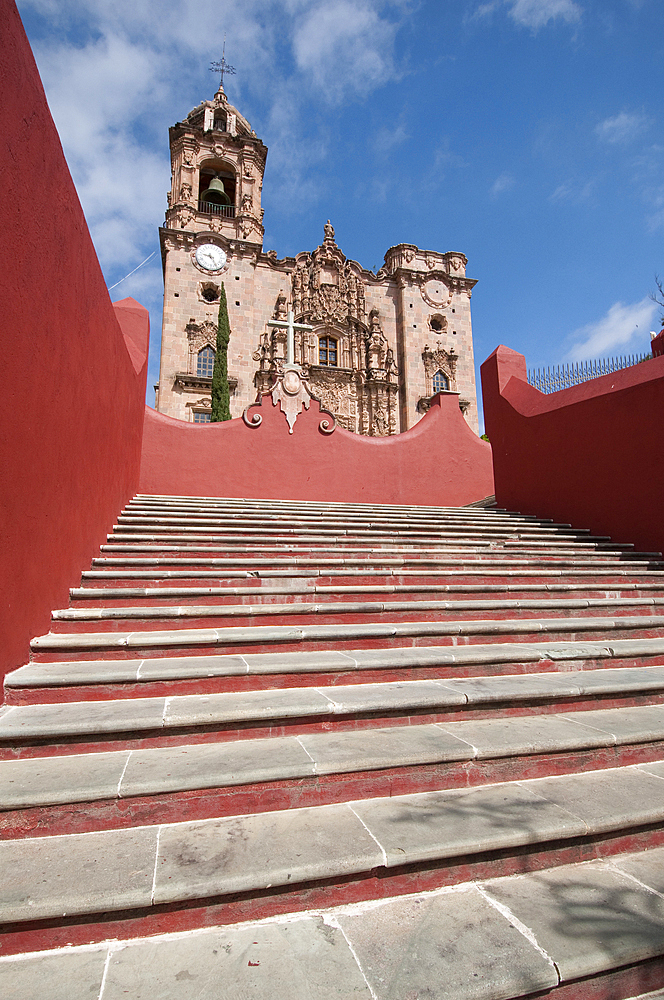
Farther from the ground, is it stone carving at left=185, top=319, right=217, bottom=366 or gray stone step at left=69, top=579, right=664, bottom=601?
stone carving at left=185, top=319, right=217, bottom=366

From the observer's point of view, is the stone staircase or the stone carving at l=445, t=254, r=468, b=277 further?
the stone carving at l=445, t=254, r=468, b=277

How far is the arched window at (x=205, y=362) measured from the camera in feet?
74.7

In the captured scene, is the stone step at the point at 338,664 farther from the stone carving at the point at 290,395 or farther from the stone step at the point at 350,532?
the stone carving at the point at 290,395

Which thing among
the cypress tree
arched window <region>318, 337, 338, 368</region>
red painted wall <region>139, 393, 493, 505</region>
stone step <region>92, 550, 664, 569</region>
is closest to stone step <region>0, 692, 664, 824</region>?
stone step <region>92, 550, 664, 569</region>

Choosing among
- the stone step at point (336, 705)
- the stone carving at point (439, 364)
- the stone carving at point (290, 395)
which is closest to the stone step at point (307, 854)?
the stone step at point (336, 705)

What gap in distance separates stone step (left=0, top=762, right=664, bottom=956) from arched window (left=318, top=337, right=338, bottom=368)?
2430cm

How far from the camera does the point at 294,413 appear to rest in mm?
9750

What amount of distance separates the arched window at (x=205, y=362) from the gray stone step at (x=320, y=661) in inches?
832

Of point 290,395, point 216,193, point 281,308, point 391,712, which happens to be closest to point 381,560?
point 391,712

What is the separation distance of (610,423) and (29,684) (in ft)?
22.6

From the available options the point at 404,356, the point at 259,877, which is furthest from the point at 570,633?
the point at 404,356

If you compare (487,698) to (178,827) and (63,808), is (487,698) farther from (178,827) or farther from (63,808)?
(63,808)

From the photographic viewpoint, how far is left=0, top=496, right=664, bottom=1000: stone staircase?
5.05 feet

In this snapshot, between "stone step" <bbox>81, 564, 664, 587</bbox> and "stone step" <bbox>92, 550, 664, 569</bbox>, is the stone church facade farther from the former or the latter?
"stone step" <bbox>81, 564, 664, 587</bbox>
